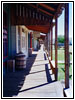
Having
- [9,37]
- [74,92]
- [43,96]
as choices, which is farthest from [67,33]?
[9,37]

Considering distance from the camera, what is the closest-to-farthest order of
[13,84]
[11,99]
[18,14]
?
[11,99] < [13,84] < [18,14]

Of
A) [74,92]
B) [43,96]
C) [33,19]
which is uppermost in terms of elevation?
[33,19]

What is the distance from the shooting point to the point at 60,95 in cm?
366

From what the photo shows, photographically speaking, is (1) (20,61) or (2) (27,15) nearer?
(1) (20,61)

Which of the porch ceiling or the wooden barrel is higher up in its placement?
the porch ceiling

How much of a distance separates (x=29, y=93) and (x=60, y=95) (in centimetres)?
81

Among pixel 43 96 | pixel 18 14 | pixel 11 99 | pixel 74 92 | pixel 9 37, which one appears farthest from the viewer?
pixel 18 14

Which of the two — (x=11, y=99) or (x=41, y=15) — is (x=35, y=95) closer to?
(x=11, y=99)

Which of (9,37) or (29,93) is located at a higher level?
(9,37)

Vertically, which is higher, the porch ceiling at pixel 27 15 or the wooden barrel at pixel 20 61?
the porch ceiling at pixel 27 15

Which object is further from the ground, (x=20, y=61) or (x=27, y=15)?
(x=27, y=15)

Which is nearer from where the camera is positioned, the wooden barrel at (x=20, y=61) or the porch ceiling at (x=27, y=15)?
the wooden barrel at (x=20, y=61)

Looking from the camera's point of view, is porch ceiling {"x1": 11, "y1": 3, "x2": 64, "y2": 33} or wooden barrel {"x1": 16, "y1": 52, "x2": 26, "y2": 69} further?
porch ceiling {"x1": 11, "y1": 3, "x2": 64, "y2": 33}

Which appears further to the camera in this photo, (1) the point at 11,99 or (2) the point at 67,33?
(2) the point at 67,33
